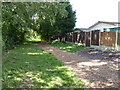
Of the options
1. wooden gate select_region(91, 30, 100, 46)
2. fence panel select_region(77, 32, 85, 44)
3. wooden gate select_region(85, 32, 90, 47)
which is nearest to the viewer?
wooden gate select_region(91, 30, 100, 46)

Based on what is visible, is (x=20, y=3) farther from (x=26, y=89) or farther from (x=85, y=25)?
(x=85, y=25)

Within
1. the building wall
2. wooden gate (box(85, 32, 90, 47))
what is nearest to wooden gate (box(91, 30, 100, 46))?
the building wall

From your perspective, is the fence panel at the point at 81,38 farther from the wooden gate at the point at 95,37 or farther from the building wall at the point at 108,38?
the building wall at the point at 108,38

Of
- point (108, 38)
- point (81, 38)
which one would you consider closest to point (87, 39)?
point (81, 38)

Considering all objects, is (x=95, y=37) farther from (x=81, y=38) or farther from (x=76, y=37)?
(x=76, y=37)

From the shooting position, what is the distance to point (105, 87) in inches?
132

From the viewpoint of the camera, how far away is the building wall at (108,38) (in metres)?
10.4

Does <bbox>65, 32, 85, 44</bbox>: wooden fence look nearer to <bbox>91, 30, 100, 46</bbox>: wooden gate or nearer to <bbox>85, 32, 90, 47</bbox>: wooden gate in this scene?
<bbox>85, 32, 90, 47</bbox>: wooden gate

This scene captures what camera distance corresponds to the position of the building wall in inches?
411

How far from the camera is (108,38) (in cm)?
1102

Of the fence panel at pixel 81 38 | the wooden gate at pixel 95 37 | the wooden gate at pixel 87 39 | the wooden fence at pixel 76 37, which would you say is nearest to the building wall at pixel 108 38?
the wooden gate at pixel 95 37

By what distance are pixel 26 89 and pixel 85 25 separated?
114ft

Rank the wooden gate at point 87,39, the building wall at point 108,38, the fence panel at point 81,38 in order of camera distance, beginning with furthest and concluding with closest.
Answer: the fence panel at point 81,38, the wooden gate at point 87,39, the building wall at point 108,38

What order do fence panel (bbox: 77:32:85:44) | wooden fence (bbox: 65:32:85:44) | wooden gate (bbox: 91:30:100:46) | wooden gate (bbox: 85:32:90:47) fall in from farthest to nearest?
wooden fence (bbox: 65:32:85:44) → fence panel (bbox: 77:32:85:44) → wooden gate (bbox: 85:32:90:47) → wooden gate (bbox: 91:30:100:46)
